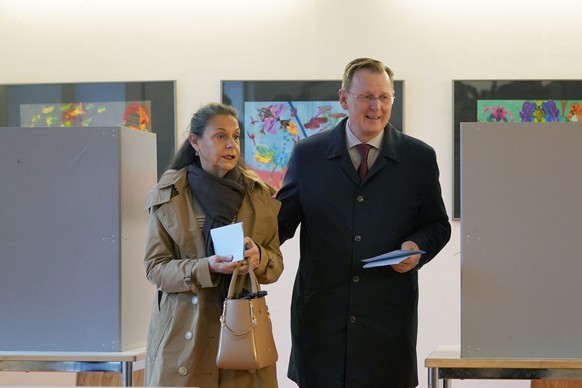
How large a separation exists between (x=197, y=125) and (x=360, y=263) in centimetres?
73

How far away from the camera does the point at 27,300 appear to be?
3.21m

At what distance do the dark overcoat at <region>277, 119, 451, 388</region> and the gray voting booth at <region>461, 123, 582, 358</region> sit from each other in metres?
0.24

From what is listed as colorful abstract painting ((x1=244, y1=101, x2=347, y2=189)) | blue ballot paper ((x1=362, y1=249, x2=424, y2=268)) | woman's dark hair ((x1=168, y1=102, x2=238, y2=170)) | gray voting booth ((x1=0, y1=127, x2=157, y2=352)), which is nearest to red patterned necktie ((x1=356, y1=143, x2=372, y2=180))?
blue ballot paper ((x1=362, y1=249, x2=424, y2=268))

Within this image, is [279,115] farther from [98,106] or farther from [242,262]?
[242,262]

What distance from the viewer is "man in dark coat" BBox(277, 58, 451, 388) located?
310 centimetres

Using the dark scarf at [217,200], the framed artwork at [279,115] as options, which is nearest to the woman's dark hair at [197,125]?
the dark scarf at [217,200]

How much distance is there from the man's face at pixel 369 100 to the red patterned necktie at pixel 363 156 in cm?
6

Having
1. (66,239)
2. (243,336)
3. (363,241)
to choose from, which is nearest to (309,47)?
Answer: (363,241)

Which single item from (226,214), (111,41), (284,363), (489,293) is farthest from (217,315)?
(111,41)

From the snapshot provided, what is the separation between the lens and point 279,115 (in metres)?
5.24

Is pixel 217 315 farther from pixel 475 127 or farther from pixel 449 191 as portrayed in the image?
pixel 449 191

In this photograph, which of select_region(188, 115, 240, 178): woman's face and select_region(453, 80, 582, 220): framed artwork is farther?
select_region(453, 80, 582, 220): framed artwork

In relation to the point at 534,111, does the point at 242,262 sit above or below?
below

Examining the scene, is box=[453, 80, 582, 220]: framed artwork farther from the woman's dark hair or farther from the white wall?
the woman's dark hair
